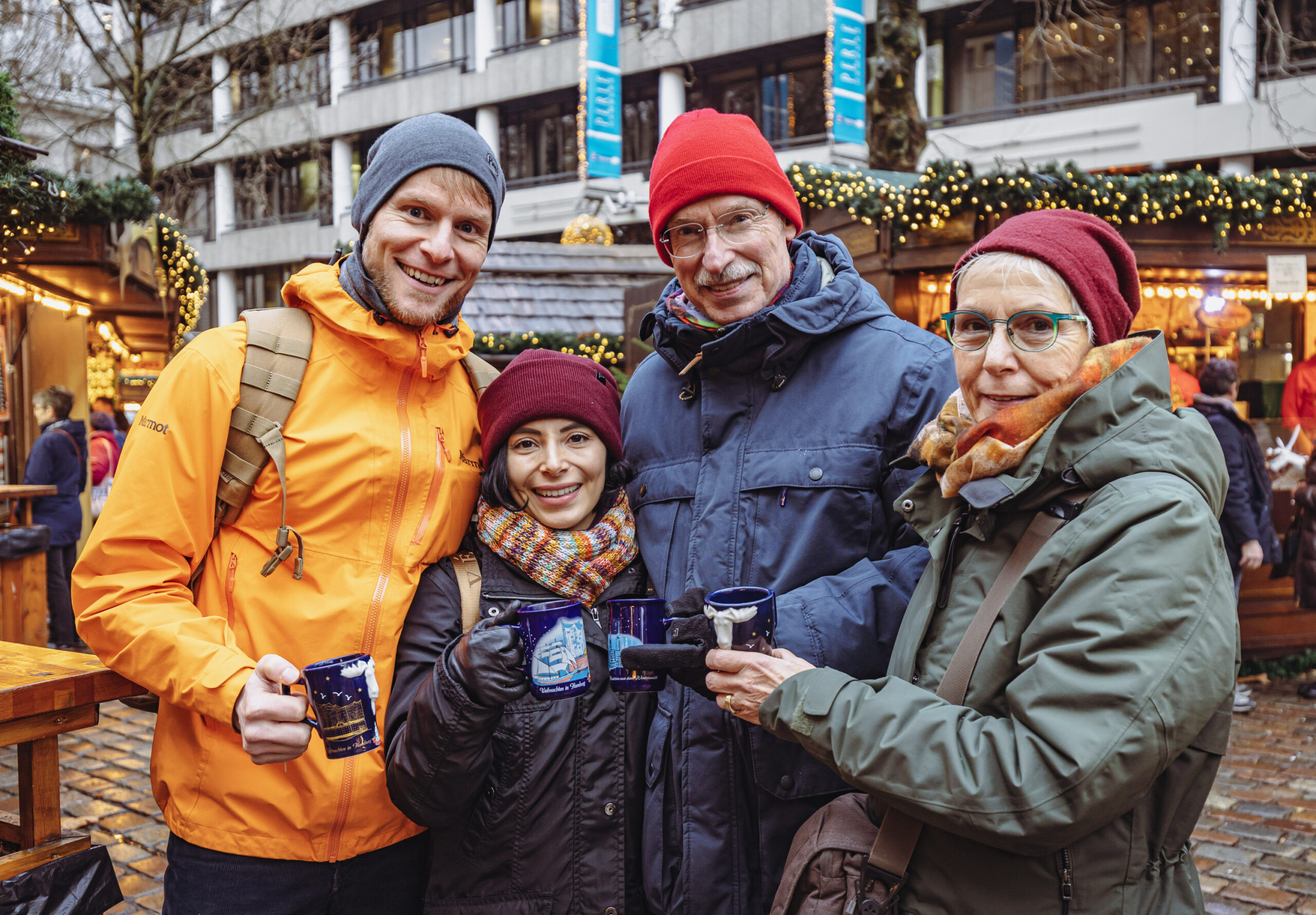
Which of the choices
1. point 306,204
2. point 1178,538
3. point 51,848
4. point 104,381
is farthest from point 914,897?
point 306,204

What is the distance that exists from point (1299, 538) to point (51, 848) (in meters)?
7.73

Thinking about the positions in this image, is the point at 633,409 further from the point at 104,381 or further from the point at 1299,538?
the point at 104,381

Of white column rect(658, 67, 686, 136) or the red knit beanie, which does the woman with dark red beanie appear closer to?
the red knit beanie

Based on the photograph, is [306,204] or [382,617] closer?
[382,617]

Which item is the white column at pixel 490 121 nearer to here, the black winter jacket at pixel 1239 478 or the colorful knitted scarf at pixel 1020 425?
the black winter jacket at pixel 1239 478

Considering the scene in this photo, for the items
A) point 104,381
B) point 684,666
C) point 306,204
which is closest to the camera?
point 684,666

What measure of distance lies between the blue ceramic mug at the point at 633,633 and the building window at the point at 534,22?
26775 mm

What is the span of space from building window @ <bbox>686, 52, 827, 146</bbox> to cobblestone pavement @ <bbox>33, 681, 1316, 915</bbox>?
1877cm

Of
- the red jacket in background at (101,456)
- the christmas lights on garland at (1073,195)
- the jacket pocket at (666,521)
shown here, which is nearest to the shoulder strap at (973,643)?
the jacket pocket at (666,521)

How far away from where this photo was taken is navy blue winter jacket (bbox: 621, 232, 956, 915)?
2.13 m

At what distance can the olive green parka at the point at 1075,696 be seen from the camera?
58.6 inches

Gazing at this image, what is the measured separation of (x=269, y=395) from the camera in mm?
2240

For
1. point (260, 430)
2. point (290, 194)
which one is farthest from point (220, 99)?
point (260, 430)

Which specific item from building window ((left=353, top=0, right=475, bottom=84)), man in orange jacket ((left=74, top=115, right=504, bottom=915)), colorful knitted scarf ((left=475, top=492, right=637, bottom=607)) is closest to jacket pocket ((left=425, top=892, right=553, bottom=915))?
man in orange jacket ((left=74, top=115, right=504, bottom=915))
